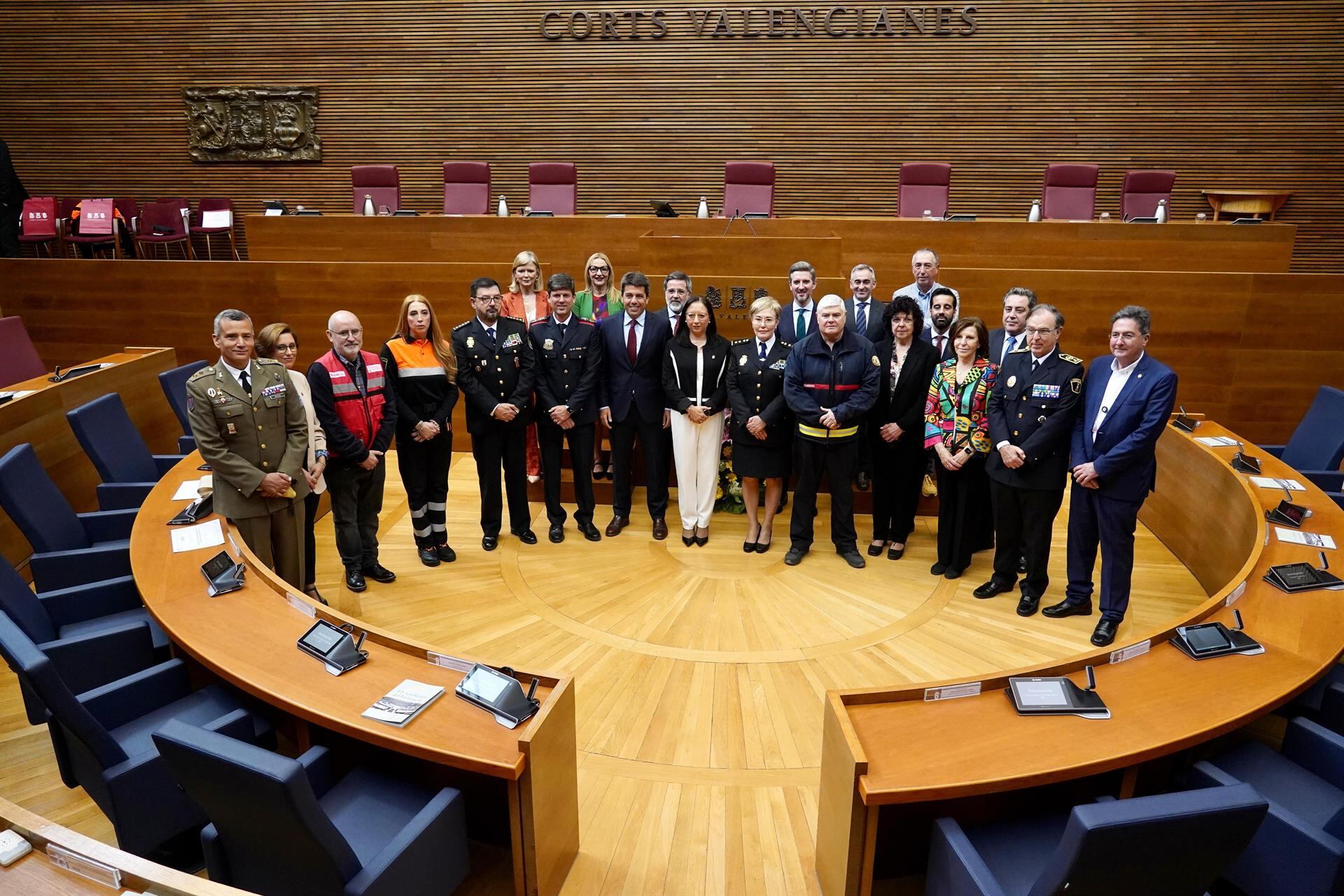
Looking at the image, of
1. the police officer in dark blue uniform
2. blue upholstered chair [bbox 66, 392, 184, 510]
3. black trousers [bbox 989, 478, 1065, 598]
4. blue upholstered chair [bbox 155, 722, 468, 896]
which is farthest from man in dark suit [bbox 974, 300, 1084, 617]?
blue upholstered chair [bbox 66, 392, 184, 510]

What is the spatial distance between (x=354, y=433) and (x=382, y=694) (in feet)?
6.75

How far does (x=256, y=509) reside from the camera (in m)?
3.73

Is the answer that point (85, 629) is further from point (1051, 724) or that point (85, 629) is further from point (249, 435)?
point (1051, 724)

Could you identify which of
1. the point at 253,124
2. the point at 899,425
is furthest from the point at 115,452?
the point at 253,124

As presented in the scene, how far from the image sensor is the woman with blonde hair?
4.46 metres

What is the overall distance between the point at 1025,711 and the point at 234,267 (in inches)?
275

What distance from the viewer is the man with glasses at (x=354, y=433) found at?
13.5 feet

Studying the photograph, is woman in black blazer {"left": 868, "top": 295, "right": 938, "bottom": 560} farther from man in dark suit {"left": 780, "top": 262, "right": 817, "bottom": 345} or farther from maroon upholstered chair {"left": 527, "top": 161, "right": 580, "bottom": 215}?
maroon upholstered chair {"left": 527, "top": 161, "right": 580, "bottom": 215}

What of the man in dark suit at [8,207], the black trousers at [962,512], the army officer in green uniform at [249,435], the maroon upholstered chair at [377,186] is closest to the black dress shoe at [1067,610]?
the black trousers at [962,512]

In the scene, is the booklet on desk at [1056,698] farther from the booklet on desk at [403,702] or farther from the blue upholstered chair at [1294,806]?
the booklet on desk at [403,702]

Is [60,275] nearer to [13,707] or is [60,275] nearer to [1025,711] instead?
[13,707]

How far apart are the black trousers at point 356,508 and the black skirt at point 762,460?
6.54 ft

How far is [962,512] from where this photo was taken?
4586 millimetres

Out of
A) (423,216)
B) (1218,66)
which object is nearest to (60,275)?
(423,216)
